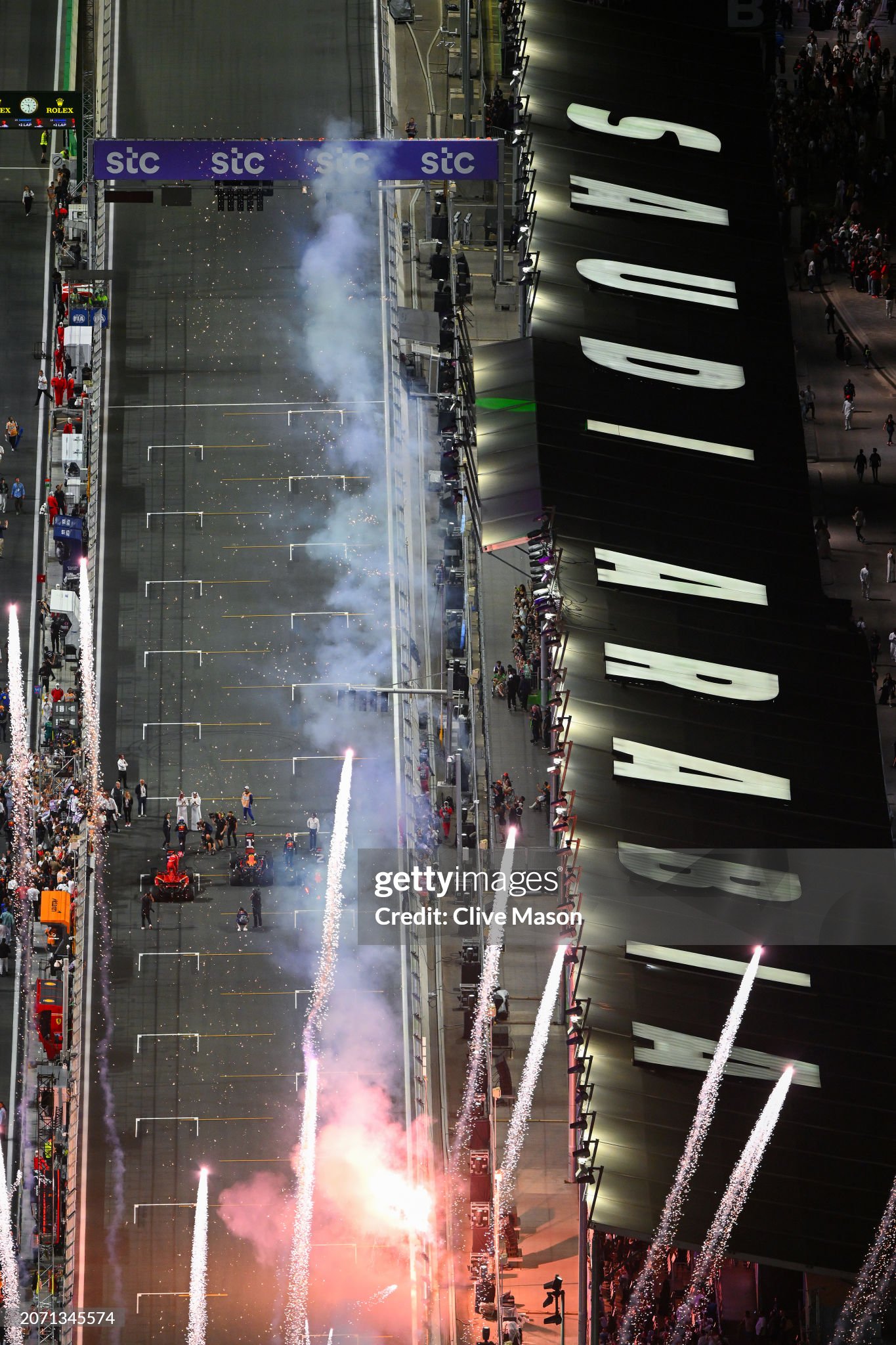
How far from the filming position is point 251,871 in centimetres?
9119

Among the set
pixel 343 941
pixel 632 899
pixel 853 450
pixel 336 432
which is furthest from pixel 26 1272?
pixel 853 450

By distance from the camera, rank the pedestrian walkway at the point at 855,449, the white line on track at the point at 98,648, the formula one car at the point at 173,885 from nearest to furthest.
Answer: the white line on track at the point at 98,648
the formula one car at the point at 173,885
the pedestrian walkway at the point at 855,449

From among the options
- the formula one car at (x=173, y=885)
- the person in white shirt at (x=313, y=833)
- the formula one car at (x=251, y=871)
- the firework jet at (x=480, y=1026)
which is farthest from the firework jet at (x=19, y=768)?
the firework jet at (x=480, y=1026)

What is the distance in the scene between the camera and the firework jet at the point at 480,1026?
3420 inches

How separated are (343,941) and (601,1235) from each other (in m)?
15.4

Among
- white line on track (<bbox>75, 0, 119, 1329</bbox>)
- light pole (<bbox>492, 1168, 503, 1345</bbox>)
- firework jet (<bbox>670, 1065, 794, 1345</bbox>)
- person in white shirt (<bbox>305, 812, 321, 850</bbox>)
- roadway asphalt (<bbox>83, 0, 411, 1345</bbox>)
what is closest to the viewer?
firework jet (<bbox>670, 1065, 794, 1345</bbox>)

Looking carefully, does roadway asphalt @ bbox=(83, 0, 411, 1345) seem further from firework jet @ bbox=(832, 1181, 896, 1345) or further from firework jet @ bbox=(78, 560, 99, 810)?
firework jet @ bbox=(832, 1181, 896, 1345)

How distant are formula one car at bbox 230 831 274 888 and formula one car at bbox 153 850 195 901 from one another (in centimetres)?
134

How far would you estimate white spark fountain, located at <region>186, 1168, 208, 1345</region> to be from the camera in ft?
273

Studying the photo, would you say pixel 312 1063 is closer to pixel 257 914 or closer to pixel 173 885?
pixel 257 914

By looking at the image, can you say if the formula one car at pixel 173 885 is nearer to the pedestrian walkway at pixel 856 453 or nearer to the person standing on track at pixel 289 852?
the person standing on track at pixel 289 852

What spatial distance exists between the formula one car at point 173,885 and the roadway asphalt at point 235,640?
0.42m

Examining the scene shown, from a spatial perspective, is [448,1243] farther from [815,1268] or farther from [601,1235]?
[815,1268]

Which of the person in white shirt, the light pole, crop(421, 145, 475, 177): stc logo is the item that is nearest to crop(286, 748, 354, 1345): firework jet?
the person in white shirt
